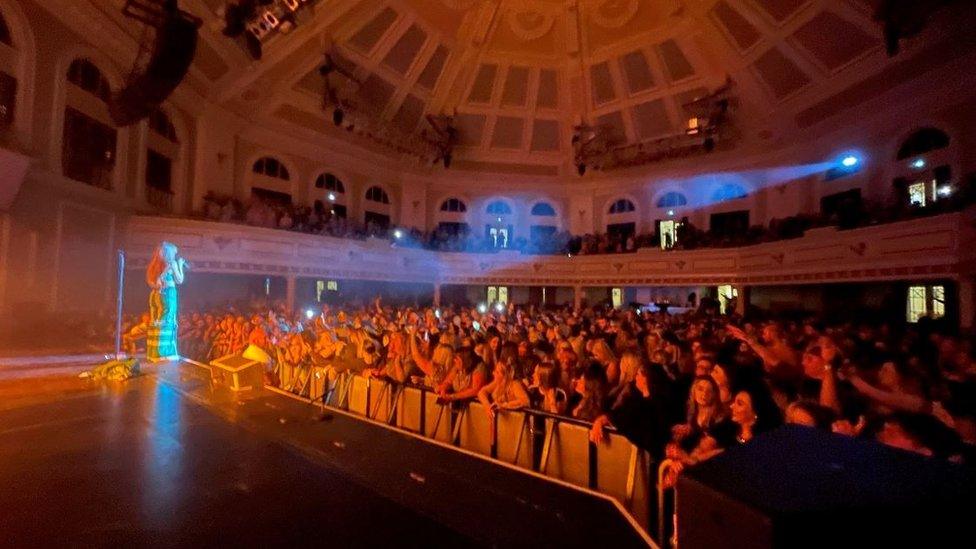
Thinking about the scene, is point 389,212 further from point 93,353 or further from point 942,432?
point 942,432

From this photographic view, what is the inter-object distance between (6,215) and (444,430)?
11045mm

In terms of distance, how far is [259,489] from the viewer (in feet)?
12.8

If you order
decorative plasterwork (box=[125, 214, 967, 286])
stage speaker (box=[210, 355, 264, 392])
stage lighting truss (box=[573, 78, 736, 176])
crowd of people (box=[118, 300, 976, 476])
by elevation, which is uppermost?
stage lighting truss (box=[573, 78, 736, 176])

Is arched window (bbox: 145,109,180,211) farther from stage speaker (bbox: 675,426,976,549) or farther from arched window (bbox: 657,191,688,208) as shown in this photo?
arched window (bbox: 657,191,688,208)

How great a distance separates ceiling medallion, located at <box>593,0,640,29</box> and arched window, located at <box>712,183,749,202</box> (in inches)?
334

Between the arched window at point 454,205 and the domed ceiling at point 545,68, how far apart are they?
6.60 ft

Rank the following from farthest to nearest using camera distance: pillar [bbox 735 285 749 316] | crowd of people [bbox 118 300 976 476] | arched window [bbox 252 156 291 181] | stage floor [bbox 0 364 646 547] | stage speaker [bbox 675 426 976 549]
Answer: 1. arched window [bbox 252 156 291 181]
2. pillar [bbox 735 285 749 316]
3. crowd of people [bbox 118 300 976 476]
4. stage floor [bbox 0 364 646 547]
5. stage speaker [bbox 675 426 976 549]

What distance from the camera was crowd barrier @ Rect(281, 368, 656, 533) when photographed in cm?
394

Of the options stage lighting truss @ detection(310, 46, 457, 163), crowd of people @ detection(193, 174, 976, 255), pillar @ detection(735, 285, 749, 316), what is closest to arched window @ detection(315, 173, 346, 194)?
crowd of people @ detection(193, 174, 976, 255)

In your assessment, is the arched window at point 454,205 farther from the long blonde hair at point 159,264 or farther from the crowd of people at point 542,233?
the long blonde hair at point 159,264

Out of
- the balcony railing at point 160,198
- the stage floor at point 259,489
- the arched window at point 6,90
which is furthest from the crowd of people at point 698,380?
the balcony railing at point 160,198

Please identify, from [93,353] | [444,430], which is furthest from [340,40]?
[444,430]

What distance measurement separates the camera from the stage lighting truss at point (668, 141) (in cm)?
1941

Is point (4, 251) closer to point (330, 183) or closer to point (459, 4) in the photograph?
point (330, 183)
